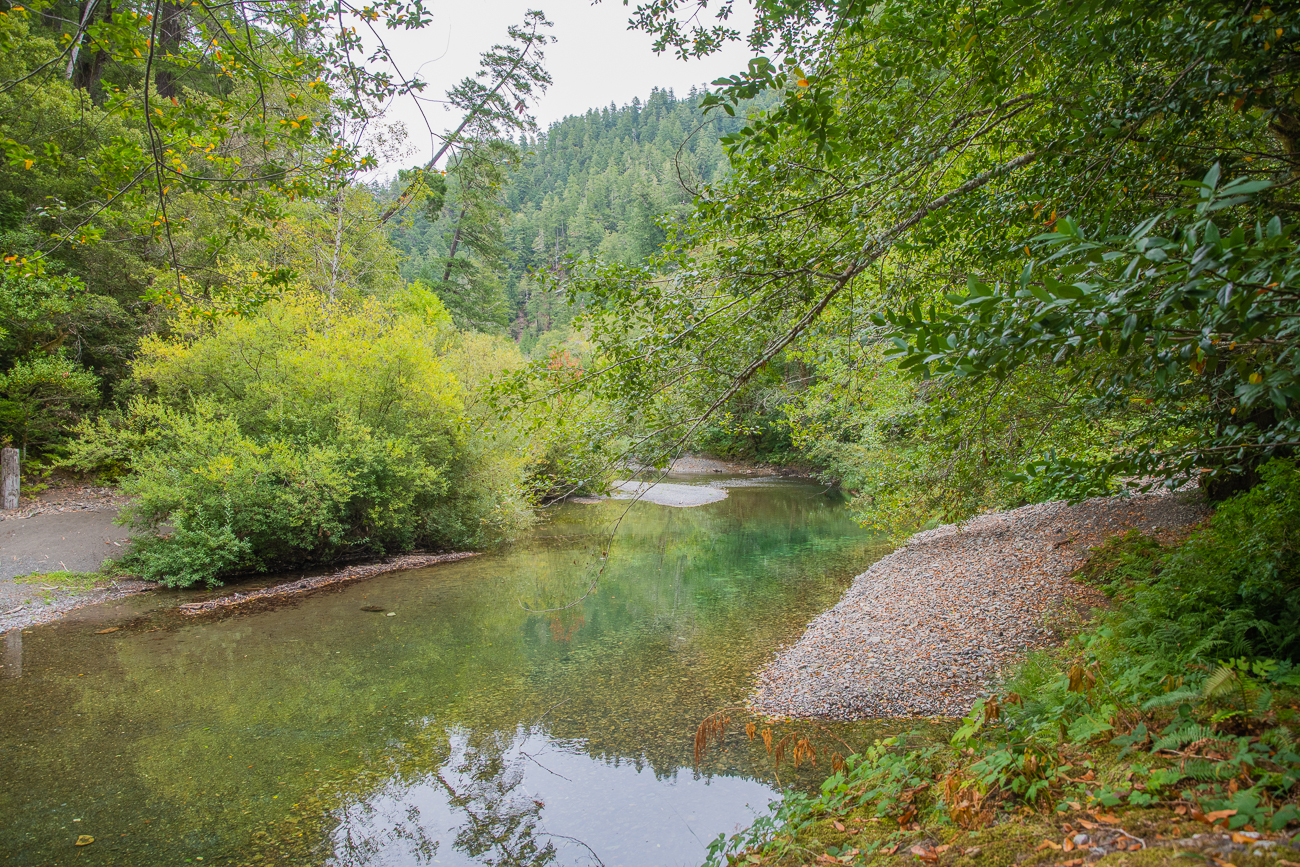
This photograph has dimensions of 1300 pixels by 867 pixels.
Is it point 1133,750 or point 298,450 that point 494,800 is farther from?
point 298,450

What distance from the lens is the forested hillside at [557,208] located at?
8092 millimetres

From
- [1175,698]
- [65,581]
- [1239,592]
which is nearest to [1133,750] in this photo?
[1175,698]

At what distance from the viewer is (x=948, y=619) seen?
28.5 feet

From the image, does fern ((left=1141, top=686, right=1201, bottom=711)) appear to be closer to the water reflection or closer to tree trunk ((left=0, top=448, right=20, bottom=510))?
the water reflection

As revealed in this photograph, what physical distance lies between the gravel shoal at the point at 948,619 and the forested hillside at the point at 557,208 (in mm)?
5550

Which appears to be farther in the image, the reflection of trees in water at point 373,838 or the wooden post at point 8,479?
the wooden post at point 8,479

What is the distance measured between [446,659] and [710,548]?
910 cm

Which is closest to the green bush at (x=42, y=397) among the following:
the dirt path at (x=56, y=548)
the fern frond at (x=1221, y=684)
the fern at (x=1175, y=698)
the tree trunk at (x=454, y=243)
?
the dirt path at (x=56, y=548)

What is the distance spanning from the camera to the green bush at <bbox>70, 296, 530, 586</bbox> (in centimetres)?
1305

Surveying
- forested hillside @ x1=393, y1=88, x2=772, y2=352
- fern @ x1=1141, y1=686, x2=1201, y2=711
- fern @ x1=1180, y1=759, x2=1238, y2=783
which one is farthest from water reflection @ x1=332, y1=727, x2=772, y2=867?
forested hillside @ x1=393, y1=88, x2=772, y2=352

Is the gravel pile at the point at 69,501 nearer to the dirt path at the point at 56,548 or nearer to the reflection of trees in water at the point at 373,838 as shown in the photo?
the dirt path at the point at 56,548

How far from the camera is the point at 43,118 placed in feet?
48.9

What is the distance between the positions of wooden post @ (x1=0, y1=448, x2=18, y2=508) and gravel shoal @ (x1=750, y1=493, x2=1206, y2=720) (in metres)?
18.5

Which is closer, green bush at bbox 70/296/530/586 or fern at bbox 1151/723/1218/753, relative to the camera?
fern at bbox 1151/723/1218/753
